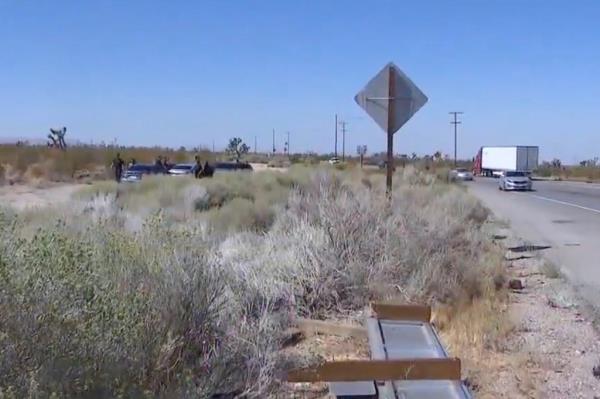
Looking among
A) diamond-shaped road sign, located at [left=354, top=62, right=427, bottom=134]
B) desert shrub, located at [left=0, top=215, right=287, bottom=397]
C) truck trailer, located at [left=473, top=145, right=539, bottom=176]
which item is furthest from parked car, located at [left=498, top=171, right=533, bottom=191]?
desert shrub, located at [left=0, top=215, right=287, bottom=397]

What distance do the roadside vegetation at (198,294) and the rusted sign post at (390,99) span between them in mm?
2618

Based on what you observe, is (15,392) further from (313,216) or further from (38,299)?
(313,216)

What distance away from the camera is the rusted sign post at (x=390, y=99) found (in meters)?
13.0

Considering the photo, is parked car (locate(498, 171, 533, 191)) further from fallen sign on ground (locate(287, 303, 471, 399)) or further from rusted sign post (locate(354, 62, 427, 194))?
fallen sign on ground (locate(287, 303, 471, 399))

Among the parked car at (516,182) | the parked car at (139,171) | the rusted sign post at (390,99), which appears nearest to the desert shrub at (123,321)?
the rusted sign post at (390,99)

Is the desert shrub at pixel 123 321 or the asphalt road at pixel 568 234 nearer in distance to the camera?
the desert shrub at pixel 123 321

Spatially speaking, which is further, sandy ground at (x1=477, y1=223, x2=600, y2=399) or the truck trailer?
the truck trailer

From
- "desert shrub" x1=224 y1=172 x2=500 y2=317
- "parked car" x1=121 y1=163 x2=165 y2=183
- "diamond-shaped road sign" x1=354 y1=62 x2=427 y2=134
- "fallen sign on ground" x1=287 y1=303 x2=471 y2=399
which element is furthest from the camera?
"parked car" x1=121 y1=163 x2=165 y2=183

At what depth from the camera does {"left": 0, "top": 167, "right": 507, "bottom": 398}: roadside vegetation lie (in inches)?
143

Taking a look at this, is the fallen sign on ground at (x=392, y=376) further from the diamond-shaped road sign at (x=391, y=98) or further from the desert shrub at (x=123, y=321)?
the diamond-shaped road sign at (x=391, y=98)

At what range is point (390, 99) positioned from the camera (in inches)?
511

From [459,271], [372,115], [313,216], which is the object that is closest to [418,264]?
[459,271]

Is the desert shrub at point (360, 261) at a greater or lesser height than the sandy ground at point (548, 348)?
greater

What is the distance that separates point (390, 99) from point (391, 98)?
3 centimetres
